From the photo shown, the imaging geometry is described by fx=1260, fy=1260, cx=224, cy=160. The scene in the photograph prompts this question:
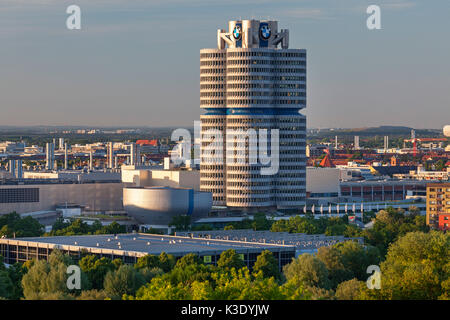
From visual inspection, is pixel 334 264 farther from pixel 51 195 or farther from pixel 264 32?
pixel 51 195

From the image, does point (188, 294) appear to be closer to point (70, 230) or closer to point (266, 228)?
point (70, 230)

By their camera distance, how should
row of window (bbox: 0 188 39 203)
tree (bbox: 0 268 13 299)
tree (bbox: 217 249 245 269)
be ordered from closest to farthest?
tree (bbox: 0 268 13 299) < tree (bbox: 217 249 245 269) < row of window (bbox: 0 188 39 203)

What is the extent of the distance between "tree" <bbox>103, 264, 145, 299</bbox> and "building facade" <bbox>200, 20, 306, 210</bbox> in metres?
100

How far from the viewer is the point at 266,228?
16462cm

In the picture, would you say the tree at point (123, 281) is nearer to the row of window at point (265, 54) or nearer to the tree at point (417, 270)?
the tree at point (417, 270)

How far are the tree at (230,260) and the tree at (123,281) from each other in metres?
15.9

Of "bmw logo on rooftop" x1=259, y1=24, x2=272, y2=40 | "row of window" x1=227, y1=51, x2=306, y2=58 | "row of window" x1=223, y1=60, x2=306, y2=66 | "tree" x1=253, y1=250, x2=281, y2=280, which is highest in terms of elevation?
"bmw logo on rooftop" x1=259, y1=24, x2=272, y2=40

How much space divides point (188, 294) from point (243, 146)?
128712 millimetres

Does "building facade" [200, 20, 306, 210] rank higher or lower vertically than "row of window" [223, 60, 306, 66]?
lower

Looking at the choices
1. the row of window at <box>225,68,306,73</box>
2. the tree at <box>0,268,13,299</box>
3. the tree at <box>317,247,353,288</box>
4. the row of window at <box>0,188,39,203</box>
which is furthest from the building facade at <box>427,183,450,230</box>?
the tree at <box>0,268,13,299</box>

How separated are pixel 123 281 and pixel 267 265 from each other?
2178cm

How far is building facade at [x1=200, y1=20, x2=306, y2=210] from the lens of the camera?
191 meters

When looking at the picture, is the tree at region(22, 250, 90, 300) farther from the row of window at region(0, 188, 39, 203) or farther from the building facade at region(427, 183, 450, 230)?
the building facade at region(427, 183, 450, 230)
